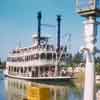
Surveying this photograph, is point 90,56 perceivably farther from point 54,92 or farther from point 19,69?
point 19,69

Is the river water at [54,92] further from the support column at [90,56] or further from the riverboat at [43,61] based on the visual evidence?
the support column at [90,56]

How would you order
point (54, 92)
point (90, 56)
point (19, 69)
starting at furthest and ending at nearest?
point (19, 69) → point (54, 92) → point (90, 56)

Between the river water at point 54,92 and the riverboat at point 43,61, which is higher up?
the riverboat at point 43,61

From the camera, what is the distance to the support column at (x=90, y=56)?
6.62 metres

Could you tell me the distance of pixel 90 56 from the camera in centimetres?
667

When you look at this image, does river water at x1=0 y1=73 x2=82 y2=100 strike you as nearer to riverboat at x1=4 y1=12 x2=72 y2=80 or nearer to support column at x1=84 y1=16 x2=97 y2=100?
riverboat at x1=4 y1=12 x2=72 y2=80

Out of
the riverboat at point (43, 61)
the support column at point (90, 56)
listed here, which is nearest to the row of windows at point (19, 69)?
the riverboat at point (43, 61)

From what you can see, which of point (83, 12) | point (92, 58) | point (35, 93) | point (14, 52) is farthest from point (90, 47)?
point (14, 52)

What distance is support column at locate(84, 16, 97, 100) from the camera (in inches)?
261

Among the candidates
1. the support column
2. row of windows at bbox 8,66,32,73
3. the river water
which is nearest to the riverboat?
row of windows at bbox 8,66,32,73

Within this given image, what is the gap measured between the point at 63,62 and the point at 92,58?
43.1 m

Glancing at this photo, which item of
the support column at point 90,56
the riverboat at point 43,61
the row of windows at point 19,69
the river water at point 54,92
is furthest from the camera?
the row of windows at point 19,69

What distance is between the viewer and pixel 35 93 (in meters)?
6.84

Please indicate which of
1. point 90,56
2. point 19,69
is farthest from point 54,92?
point 90,56
